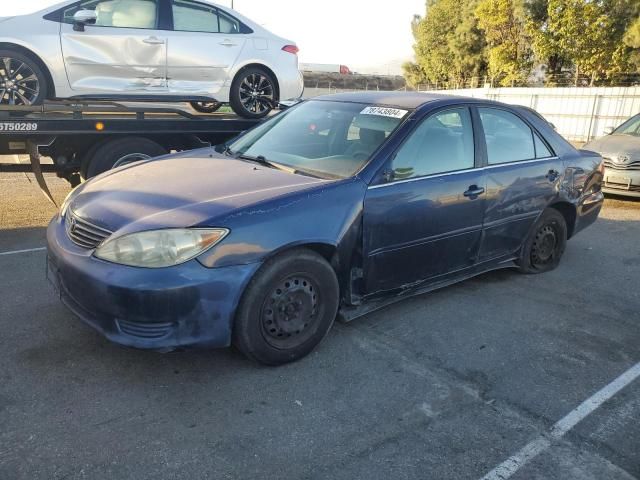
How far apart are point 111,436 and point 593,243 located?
5678mm

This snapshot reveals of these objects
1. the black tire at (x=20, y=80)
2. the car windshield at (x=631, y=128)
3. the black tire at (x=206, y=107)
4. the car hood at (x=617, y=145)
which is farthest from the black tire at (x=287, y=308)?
the car windshield at (x=631, y=128)

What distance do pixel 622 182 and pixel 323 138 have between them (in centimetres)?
655

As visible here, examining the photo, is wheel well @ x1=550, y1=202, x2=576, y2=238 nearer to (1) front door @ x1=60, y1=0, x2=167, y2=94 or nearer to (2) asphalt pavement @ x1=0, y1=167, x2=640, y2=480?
(2) asphalt pavement @ x1=0, y1=167, x2=640, y2=480

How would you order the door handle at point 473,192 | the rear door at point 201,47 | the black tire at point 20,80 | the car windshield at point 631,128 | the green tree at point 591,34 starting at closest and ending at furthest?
1. the door handle at point 473,192
2. the black tire at point 20,80
3. the rear door at point 201,47
4. the car windshield at point 631,128
5. the green tree at point 591,34

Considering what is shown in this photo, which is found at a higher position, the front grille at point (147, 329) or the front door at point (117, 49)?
the front door at point (117, 49)

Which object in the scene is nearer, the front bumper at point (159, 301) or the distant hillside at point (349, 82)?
the front bumper at point (159, 301)

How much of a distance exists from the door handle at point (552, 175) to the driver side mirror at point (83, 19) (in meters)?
4.62

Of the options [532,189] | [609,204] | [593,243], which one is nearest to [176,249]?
[532,189]

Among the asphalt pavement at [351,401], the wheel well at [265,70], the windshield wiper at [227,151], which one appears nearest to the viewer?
the asphalt pavement at [351,401]

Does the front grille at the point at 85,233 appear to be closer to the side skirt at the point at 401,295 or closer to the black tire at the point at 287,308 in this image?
the black tire at the point at 287,308

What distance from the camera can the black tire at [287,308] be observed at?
3006 mm

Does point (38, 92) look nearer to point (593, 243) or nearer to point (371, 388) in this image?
point (371, 388)

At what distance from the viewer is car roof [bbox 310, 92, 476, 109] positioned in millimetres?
4047

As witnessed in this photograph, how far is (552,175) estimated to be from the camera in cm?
479
